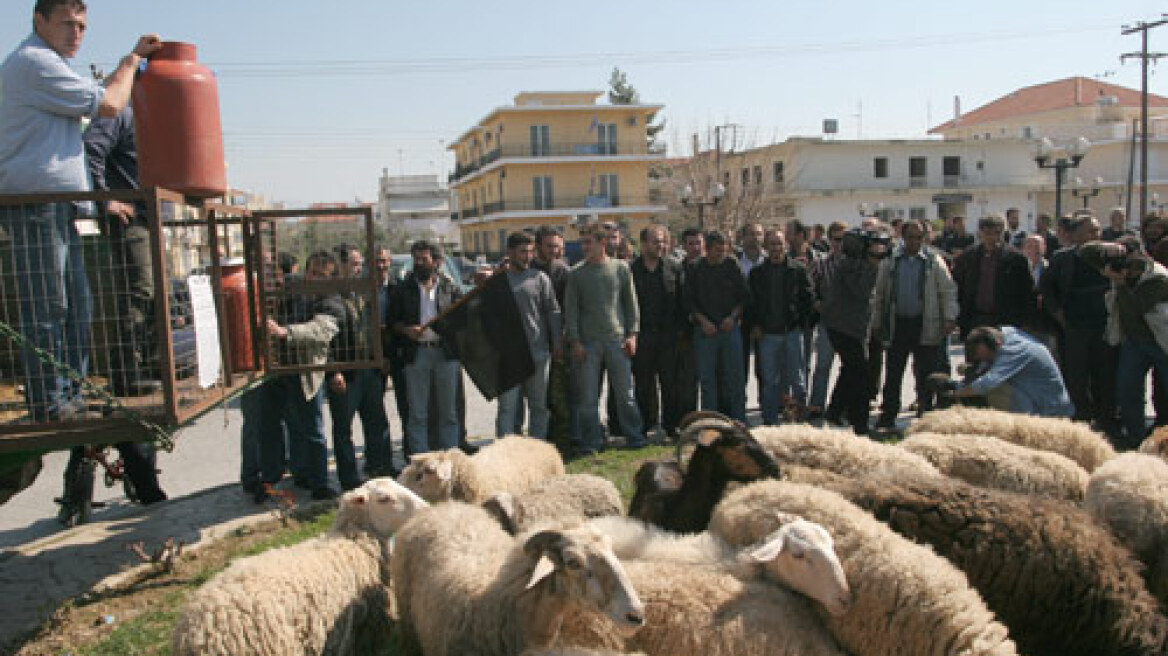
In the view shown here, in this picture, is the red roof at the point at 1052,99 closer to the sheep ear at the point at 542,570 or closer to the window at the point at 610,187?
the window at the point at 610,187

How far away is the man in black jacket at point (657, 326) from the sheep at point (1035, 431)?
3.32 meters

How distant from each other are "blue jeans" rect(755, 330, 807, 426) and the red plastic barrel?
5503 mm

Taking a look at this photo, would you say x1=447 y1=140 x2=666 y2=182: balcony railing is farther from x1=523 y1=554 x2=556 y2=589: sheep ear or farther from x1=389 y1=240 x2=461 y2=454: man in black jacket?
x1=523 y1=554 x2=556 y2=589: sheep ear

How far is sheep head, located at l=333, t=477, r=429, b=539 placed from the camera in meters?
4.92

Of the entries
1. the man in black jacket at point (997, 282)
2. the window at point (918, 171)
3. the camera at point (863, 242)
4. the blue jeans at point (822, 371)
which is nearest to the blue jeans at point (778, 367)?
the blue jeans at point (822, 371)

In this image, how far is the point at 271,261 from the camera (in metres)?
6.55

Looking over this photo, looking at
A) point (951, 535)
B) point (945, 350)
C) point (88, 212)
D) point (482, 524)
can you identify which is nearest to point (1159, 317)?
point (945, 350)

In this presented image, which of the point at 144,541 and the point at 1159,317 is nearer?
the point at 144,541

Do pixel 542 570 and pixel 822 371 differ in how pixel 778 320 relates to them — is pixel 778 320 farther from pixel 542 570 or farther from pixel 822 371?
pixel 542 570

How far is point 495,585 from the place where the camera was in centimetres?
399

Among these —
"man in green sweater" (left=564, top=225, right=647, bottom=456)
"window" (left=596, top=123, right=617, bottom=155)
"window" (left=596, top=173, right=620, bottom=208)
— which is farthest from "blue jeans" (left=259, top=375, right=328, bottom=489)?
"window" (left=596, top=123, right=617, bottom=155)

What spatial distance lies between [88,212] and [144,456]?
10.8 feet

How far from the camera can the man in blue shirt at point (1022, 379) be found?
23.6 feet

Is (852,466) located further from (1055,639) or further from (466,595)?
(466,595)
